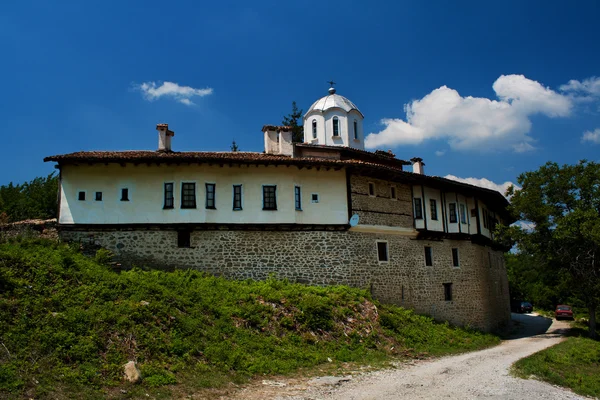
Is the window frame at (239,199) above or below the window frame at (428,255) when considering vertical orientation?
above

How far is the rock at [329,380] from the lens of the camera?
11164 mm

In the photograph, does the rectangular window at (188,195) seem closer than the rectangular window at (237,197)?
Yes

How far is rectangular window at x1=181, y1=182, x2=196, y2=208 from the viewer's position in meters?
19.0

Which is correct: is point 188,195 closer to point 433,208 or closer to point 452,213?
point 433,208

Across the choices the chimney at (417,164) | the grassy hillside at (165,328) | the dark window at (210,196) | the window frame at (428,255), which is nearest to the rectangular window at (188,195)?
the dark window at (210,196)

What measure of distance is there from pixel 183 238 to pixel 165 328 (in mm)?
7332

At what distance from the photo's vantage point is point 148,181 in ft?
62.9

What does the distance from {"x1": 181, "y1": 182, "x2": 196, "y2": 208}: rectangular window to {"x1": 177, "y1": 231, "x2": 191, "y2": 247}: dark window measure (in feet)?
3.52

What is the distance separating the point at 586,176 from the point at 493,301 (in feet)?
27.6

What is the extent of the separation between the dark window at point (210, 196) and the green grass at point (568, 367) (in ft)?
39.8

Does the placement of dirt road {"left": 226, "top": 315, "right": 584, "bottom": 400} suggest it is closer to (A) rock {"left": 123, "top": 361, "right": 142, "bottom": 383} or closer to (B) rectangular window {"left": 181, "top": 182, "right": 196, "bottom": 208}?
(A) rock {"left": 123, "top": 361, "right": 142, "bottom": 383}

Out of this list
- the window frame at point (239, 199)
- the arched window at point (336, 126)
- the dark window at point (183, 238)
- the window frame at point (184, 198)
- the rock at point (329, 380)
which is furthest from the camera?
the arched window at point (336, 126)

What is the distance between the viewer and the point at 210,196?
1936cm

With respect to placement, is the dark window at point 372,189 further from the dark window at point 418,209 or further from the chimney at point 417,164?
the chimney at point 417,164
